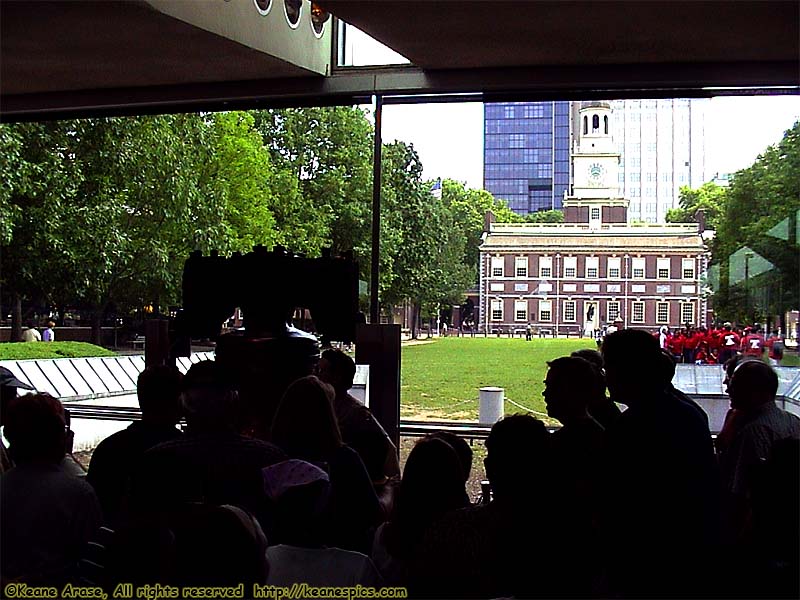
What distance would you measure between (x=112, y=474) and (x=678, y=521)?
1.51 meters

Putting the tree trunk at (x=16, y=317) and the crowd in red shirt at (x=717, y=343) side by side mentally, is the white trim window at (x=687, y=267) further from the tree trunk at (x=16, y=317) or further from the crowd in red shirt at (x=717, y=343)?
the tree trunk at (x=16, y=317)

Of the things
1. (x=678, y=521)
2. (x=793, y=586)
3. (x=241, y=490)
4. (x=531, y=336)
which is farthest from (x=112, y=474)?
(x=531, y=336)

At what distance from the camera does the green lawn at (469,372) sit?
5.52 meters

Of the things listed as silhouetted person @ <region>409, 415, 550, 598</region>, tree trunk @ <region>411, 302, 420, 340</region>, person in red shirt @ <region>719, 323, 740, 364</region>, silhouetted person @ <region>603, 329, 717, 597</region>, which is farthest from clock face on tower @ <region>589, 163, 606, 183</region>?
silhouetted person @ <region>409, 415, 550, 598</region>

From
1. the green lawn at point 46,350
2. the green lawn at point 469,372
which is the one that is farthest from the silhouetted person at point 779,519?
the green lawn at point 46,350

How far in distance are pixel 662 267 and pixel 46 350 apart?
4727mm

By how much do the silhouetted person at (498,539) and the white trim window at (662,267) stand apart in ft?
12.7

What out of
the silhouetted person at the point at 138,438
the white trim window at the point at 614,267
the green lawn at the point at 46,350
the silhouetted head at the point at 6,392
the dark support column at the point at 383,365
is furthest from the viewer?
the green lawn at the point at 46,350

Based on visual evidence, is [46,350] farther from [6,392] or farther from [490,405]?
[6,392]

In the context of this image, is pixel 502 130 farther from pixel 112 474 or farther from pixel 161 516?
pixel 161 516

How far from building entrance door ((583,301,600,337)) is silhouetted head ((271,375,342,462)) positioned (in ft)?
11.6

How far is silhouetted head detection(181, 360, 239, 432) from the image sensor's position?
2434 mm

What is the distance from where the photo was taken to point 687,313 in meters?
5.60

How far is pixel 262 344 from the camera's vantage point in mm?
3361
